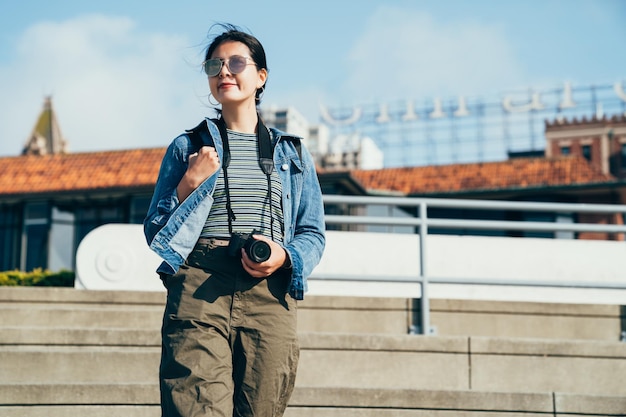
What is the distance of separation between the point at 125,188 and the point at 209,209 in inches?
865

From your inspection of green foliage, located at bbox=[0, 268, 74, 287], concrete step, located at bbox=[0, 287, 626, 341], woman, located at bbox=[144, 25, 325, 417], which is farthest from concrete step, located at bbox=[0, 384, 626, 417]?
green foliage, located at bbox=[0, 268, 74, 287]

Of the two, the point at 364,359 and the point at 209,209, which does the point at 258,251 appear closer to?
the point at 209,209

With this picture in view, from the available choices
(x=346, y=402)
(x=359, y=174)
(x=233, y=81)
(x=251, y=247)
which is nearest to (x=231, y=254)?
(x=251, y=247)

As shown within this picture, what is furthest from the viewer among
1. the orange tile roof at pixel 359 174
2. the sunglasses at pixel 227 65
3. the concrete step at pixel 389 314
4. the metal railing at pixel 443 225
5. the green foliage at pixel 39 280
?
the orange tile roof at pixel 359 174

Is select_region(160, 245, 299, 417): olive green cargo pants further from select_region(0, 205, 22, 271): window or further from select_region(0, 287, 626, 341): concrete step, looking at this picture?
select_region(0, 205, 22, 271): window

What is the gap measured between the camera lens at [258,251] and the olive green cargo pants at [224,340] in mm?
131

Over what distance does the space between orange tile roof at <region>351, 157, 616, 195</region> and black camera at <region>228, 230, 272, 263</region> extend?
84.4 feet

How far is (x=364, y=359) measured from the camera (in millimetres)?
5672

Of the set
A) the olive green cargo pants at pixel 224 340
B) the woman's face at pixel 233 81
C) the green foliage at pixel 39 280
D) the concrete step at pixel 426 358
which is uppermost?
the woman's face at pixel 233 81

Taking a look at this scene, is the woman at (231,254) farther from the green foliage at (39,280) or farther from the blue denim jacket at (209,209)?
the green foliage at (39,280)

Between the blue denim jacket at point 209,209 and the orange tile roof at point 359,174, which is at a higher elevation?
the orange tile roof at point 359,174

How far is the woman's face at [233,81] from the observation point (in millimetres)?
2840

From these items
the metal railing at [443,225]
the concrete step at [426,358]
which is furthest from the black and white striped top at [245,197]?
the metal railing at [443,225]

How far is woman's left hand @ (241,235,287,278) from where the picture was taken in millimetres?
2529
